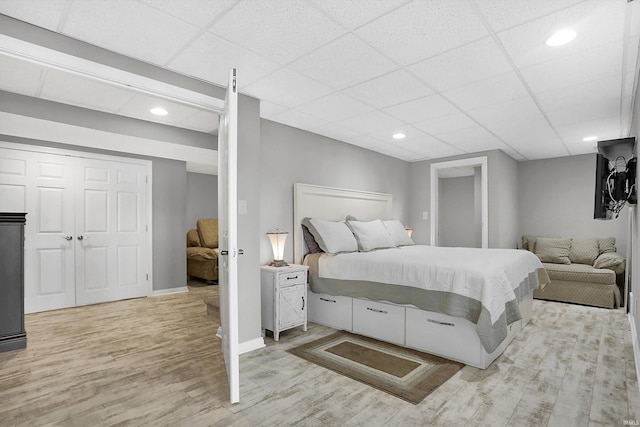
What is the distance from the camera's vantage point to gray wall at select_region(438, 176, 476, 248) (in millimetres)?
8312

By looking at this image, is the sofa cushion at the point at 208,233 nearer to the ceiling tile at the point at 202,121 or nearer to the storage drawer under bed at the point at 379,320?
the ceiling tile at the point at 202,121

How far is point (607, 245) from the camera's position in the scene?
206 inches

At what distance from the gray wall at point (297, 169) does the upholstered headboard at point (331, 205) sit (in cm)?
8

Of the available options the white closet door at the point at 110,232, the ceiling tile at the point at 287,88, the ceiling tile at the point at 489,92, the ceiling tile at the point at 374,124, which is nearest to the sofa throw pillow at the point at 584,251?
the ceiling tile at the point at 489,92

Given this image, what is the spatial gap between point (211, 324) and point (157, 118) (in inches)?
99.8

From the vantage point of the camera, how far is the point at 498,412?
6.68ft

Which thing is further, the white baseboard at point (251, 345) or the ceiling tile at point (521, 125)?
the ceiling tile at point (521, 125)

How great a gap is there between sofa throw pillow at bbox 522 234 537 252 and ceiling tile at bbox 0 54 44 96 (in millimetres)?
6780

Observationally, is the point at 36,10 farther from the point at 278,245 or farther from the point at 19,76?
the point at 278,245

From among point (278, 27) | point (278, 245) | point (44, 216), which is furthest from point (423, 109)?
point (44, 216)

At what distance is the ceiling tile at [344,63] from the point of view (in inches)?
89.3

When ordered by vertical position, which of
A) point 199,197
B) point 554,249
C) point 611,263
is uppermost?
point 199,197

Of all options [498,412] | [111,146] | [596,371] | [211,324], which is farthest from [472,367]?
[111,146]

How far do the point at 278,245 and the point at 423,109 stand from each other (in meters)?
2.03
